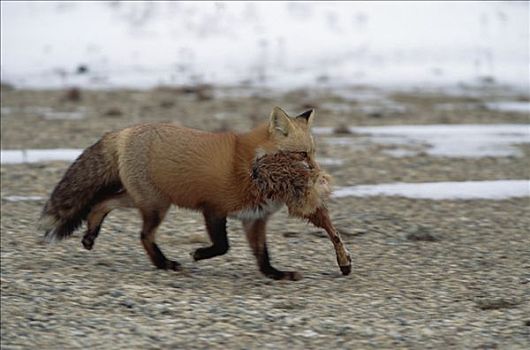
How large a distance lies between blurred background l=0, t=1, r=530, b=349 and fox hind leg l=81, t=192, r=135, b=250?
15 centimetres

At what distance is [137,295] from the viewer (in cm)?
625

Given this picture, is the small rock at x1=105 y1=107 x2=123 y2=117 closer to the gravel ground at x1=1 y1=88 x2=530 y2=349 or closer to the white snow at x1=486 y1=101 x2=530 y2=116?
the gravel ground at x1=1 y1=88 x2=530 y2=349

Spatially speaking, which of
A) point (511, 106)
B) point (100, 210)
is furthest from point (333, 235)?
point (511, 106)

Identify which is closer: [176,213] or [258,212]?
[258,212]

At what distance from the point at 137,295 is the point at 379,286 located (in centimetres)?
171

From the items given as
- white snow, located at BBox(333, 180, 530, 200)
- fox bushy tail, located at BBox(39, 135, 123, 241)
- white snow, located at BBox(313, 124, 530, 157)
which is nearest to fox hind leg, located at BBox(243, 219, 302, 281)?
fox bushy tail, located at BBox(39, 135, 123, 241)

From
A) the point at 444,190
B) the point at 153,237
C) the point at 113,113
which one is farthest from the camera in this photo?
the point at 113,113

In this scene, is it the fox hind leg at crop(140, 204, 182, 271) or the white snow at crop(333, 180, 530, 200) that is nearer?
the fox hind leg at crop(140, 204, 182, 271)

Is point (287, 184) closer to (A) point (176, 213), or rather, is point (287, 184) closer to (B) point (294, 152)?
(B) point (294, 152)

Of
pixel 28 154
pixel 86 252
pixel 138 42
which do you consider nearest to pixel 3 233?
pixel 86 252

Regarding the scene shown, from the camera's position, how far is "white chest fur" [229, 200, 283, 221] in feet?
22.5

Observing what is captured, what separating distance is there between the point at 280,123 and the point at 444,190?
13.9 ft

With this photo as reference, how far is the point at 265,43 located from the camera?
95.5 ft

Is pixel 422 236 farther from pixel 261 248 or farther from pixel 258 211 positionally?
pixel 258 211
